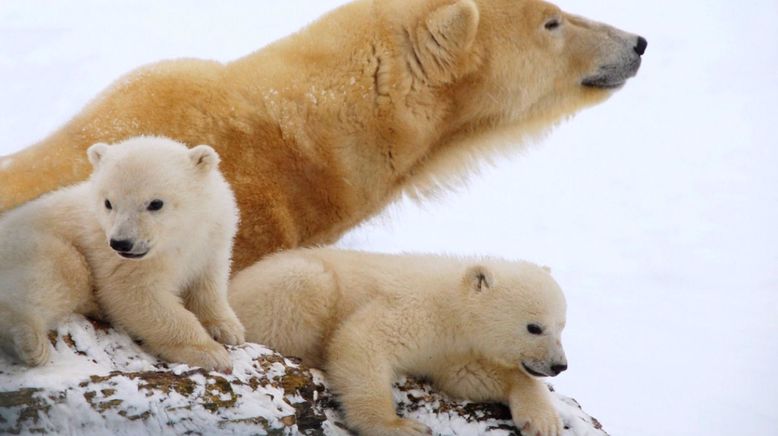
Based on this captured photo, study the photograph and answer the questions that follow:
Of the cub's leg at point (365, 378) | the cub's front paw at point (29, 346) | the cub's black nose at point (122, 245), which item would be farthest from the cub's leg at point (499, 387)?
the cub's front paw at point (29, 346)

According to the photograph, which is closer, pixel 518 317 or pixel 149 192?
pixel 149 192

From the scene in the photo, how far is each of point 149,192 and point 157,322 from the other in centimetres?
51

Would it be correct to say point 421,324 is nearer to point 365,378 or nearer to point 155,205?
point 365,378

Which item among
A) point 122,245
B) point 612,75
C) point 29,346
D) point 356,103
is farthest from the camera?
point 612,75

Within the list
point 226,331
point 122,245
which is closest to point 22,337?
point 122,245

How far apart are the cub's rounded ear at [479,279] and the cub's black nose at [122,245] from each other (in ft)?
5.59

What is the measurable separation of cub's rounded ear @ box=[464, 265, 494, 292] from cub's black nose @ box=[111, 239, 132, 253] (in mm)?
1705

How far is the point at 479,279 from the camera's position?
516 centimetres

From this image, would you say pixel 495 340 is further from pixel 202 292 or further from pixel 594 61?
pixel 594 61

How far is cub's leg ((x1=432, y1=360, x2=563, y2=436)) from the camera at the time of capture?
4.79m

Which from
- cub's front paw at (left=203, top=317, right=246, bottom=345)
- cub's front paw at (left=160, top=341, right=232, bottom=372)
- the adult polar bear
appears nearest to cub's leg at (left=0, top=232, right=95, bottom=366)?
cub's front paw at (left=160, top=341, right=232, bottom=372)

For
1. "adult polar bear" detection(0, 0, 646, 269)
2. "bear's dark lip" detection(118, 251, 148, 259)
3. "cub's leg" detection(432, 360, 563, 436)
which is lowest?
"cub's leg" detection(432, 360, 563, 436)

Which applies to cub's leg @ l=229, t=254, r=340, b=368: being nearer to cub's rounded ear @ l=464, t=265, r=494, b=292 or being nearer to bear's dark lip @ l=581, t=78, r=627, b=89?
cub's rounded ear @ l=464, t=265, r=494, b=292

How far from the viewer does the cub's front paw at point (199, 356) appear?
14.1ft
